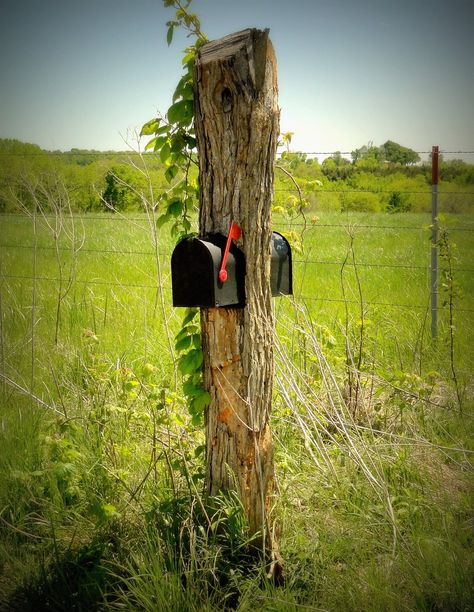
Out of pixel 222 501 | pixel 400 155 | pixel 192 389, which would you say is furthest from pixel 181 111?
pixel 400 155

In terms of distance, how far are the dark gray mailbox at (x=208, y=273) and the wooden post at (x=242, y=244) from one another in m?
0.05

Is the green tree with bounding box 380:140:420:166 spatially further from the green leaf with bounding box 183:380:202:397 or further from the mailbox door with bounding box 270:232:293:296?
the green leaf with bounding box 183:380:202:397

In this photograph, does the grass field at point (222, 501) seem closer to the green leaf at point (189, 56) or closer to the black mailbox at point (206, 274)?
the black mailbox at point (206, 274)

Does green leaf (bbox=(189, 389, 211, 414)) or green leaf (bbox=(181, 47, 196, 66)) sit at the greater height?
green leaf (bbox=(181, 47, 196, 66))

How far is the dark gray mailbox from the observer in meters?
2.11

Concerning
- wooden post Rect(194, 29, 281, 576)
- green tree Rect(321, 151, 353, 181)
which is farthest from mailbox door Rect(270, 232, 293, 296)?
green tree Rect(321, 151, 353, 181)

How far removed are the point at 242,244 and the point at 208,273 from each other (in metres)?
0.21

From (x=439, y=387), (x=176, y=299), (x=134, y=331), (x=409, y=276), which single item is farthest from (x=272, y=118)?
(x=409, y=276)

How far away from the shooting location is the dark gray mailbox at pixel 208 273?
6.91ft

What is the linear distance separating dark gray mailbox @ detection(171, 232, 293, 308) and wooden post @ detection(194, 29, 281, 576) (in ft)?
0.16

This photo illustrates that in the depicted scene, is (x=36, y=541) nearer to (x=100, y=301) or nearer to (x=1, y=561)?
(x=1, y=561)

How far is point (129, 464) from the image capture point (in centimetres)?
295

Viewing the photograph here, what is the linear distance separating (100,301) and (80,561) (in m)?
3.60

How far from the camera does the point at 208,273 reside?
6.91 ft
